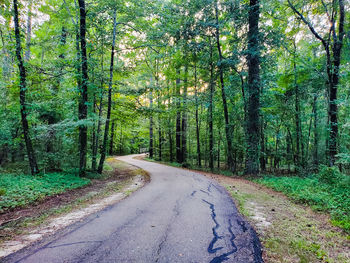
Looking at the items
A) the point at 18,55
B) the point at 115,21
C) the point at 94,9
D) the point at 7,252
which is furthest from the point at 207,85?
the point at 7,252

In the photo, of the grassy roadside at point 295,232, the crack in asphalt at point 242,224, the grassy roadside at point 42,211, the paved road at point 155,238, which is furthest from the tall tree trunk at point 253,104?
the grassy roadside at point 42,211

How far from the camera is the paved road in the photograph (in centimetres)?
262

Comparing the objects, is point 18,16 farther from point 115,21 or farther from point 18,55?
point 115,21

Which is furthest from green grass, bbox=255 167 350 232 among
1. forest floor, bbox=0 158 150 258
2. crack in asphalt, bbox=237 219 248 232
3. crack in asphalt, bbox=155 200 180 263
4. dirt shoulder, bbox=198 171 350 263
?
forest floor, bbox=0 158 150 258

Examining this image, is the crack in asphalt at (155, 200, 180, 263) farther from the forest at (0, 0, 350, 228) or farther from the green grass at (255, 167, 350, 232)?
the forest at (0, 0, 350, 228)

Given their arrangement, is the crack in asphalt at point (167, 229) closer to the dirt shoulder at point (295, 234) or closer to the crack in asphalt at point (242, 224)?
the crack in asphalt at point (242, 224)

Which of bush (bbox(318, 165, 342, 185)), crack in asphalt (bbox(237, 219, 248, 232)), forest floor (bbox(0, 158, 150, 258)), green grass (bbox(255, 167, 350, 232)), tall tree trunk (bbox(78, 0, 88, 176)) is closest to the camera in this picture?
forest floor (bbox(0, 158, 150, 258))

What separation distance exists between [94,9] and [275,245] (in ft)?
39.7

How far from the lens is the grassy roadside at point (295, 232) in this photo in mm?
2713

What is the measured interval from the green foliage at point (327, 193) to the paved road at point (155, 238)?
2608 mm

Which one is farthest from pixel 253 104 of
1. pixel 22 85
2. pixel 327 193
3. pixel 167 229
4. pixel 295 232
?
pixel 22 85

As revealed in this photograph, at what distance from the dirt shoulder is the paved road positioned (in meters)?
0.27

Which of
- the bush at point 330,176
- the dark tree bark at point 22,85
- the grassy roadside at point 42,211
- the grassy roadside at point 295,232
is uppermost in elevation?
the dark tree bark at point 22,85

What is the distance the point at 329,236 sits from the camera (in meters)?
3.42
